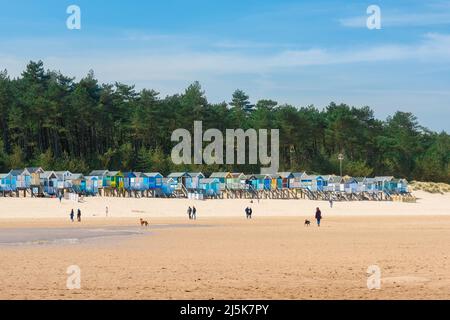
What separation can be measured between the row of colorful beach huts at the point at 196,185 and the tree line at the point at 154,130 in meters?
8.35

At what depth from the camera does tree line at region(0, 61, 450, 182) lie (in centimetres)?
9525

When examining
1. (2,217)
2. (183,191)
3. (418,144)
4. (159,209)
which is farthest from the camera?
(418,144)

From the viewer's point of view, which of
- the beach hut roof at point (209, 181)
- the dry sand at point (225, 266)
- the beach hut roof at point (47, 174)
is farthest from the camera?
the beach hut roof at point (209, 181)

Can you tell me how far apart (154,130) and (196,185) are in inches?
826

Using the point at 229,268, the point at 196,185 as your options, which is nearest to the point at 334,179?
the point at 196,185

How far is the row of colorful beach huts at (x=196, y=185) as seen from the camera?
78312 millimetres

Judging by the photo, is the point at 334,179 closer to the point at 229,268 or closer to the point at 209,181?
the point at 209,181

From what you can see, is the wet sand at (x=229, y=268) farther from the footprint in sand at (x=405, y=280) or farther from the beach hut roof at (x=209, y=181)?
the beach hut roof at (x=209, y=181)

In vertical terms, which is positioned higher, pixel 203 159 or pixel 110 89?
pixel 110 89

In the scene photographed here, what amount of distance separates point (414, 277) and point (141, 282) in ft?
23.0

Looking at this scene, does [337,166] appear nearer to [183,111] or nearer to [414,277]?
[183,111]

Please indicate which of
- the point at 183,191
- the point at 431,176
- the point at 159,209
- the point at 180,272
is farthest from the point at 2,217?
the point at 431,176

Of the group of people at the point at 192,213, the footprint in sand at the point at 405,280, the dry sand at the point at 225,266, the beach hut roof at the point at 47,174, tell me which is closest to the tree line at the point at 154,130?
the beach hut roof at the point at 47,174

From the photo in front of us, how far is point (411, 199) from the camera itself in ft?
320
